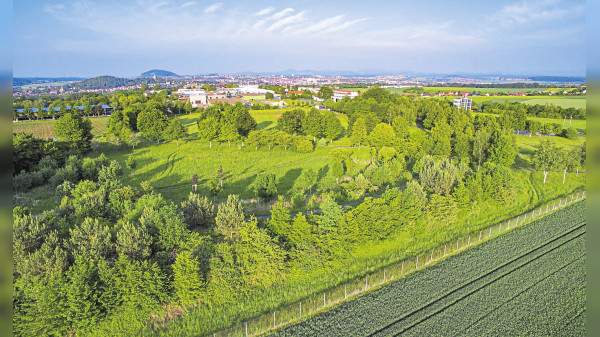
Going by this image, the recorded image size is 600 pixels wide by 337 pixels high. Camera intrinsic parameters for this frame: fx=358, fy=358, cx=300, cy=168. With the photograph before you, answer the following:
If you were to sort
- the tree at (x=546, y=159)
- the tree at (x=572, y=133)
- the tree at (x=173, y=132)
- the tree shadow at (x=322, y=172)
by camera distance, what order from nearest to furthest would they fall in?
the tree at (x=546, y=159) → the tree shadow at (x=322, y=172) → the tree at (x=173, y=132) → the tree at (x=572, y=133)

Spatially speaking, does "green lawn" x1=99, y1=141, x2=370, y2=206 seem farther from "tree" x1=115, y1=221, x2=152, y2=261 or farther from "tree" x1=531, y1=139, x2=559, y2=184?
"tree" x1=531, y1=139, x2=559, y2=184

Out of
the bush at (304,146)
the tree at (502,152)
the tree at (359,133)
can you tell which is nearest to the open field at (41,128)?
the bush at (304,146)

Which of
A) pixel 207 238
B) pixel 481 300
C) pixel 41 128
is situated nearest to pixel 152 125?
pixel 41 128

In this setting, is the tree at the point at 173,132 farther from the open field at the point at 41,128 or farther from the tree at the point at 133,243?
the tree at the point at 133,243

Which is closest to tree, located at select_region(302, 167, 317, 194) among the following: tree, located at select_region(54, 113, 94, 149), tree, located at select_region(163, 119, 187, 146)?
tree, located at select_region(163, 119, 187, 146)

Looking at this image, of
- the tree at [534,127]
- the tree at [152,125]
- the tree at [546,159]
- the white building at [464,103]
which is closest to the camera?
the tree at [546,159]

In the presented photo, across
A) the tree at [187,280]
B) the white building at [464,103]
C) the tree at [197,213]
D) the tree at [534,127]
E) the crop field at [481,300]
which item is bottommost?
the crop field at [481,300]

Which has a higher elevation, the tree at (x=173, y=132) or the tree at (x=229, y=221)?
the tree at (x=173, y=132)
